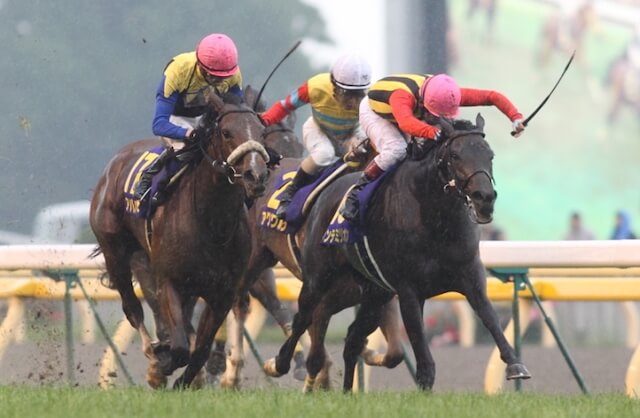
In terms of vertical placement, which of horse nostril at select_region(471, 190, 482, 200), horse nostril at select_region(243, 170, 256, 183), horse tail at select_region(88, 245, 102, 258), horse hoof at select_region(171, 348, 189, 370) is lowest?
→ horse tail at select_region(88, 245, 102, 258)

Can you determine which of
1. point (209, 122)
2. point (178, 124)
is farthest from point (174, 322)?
point (178, 124)

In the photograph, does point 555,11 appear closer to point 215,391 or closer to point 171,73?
point 171,73

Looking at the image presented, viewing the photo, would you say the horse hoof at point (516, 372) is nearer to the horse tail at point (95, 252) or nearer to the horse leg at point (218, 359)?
the horse leg at point (218, 359)

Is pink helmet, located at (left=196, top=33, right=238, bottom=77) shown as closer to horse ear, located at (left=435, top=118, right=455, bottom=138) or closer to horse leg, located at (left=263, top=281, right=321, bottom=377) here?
horse ear, located at (left=435, top=118, right=455, bottom=138)

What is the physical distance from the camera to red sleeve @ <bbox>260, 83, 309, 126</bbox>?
10000 millimetres

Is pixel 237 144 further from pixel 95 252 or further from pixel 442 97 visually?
pixel 95 252

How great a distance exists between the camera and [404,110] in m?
8.95

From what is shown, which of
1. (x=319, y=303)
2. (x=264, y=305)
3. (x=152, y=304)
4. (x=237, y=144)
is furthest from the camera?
(x=264, y=305)

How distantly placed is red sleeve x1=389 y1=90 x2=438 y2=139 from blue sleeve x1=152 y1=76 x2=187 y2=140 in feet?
3.30

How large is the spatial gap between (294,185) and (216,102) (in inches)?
63.6

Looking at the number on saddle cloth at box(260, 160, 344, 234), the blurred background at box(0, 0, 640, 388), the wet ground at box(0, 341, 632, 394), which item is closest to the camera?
the number on saddle cloth at box(260, 160, 344, 234)

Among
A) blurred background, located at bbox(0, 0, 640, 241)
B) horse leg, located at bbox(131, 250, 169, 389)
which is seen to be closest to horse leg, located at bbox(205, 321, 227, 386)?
horse leg, located at bbox(131, 250, 169, 389)

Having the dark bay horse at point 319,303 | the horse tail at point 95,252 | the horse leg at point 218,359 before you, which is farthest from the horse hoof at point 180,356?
the horse tail at point 95,252

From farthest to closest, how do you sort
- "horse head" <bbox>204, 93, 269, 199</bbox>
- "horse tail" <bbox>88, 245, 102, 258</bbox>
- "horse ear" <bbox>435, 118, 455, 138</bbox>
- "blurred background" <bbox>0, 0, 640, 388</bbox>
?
"blurred background" <bbox>0, 0, 640, 388</bbox> < "horse tail" <bbox>88, 245, 102, 258</bbox> < "horse ear" <bbox>435, 118, 455, 138</bbox> < "horse head" <bbox>204, 93, 269, 199</bbox>
